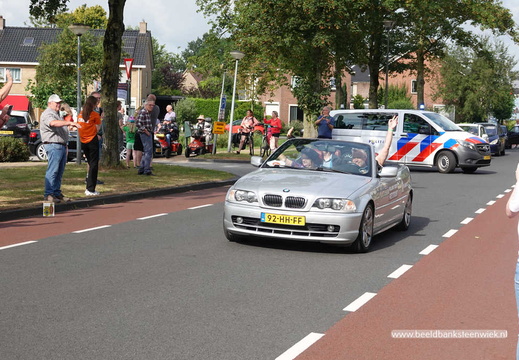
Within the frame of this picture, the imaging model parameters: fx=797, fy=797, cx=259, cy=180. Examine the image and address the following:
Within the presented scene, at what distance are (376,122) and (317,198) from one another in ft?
58.0

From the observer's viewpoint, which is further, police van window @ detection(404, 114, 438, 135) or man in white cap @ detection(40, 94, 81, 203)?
police van window @ detection(404, 114, 438, 135)

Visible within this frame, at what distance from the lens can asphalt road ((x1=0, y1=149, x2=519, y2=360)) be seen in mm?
5531

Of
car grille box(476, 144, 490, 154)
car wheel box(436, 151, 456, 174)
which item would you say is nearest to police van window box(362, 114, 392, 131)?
car wheel box(436, 151, 456, 174)

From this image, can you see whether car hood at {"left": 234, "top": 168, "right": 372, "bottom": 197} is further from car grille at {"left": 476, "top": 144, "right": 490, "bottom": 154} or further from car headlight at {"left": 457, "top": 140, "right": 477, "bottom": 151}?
car grille at {"left": 476, "top": 144, "right": 490, "bottom": 154}

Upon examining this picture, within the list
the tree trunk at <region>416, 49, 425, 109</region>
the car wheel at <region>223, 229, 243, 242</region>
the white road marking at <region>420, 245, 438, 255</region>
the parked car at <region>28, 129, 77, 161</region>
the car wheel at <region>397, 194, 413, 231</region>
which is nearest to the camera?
the white road marking at <region>420, 245, 438, 255</region>

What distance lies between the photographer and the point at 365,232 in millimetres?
9789

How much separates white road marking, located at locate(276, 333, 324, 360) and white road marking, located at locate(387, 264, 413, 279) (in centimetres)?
265

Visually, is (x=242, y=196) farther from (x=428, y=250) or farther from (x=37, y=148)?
(x=37, y=148)

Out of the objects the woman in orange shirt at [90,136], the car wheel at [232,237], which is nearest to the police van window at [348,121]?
the woman in orange shirt at [90,136]

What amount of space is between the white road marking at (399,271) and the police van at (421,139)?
1780 cm

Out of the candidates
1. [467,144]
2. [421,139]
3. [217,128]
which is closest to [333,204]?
[421,139]

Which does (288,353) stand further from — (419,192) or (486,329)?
(419,192)

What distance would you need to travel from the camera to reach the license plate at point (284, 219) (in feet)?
30.8

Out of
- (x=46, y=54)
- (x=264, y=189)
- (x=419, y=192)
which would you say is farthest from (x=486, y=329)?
(x=46, y=54)
